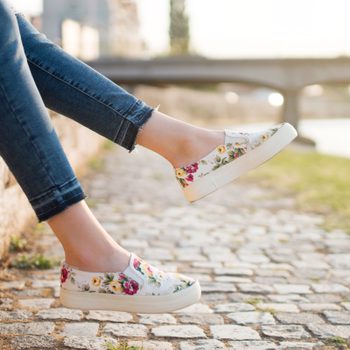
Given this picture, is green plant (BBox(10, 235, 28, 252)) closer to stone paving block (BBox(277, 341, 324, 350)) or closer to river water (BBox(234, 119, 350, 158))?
stone paving block (BBox(277, 341, 324, 350))

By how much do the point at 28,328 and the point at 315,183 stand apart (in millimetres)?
5544

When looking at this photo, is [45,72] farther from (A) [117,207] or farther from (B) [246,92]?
(B) [246,92]

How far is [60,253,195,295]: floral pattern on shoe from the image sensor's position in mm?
2223

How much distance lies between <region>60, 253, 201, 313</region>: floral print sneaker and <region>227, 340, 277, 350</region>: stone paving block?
256 millimetres

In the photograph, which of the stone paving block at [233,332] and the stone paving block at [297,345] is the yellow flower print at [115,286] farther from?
the stone paving block at [297,345]

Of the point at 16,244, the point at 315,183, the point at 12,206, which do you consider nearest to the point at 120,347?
the point at 16,244

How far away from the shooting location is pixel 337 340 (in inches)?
97.7


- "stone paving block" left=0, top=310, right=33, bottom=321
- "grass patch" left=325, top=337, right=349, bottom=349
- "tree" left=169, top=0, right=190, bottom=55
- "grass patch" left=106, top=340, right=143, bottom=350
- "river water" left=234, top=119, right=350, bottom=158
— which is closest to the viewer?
"grass patch" left=106, top=340, right=143, bottom=350

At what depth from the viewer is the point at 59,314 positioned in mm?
2730

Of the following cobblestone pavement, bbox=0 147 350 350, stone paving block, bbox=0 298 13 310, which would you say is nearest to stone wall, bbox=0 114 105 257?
cobblestone pavement, bbox=0 147 350 350

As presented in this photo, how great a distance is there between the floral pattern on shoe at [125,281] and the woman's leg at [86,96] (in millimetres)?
404

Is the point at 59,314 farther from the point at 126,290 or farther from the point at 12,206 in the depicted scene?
the point at 12,206

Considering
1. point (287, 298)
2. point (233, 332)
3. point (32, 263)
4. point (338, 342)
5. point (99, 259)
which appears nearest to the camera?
point (99, 259)

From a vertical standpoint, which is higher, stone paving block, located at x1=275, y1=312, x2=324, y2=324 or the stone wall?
the stone wall
